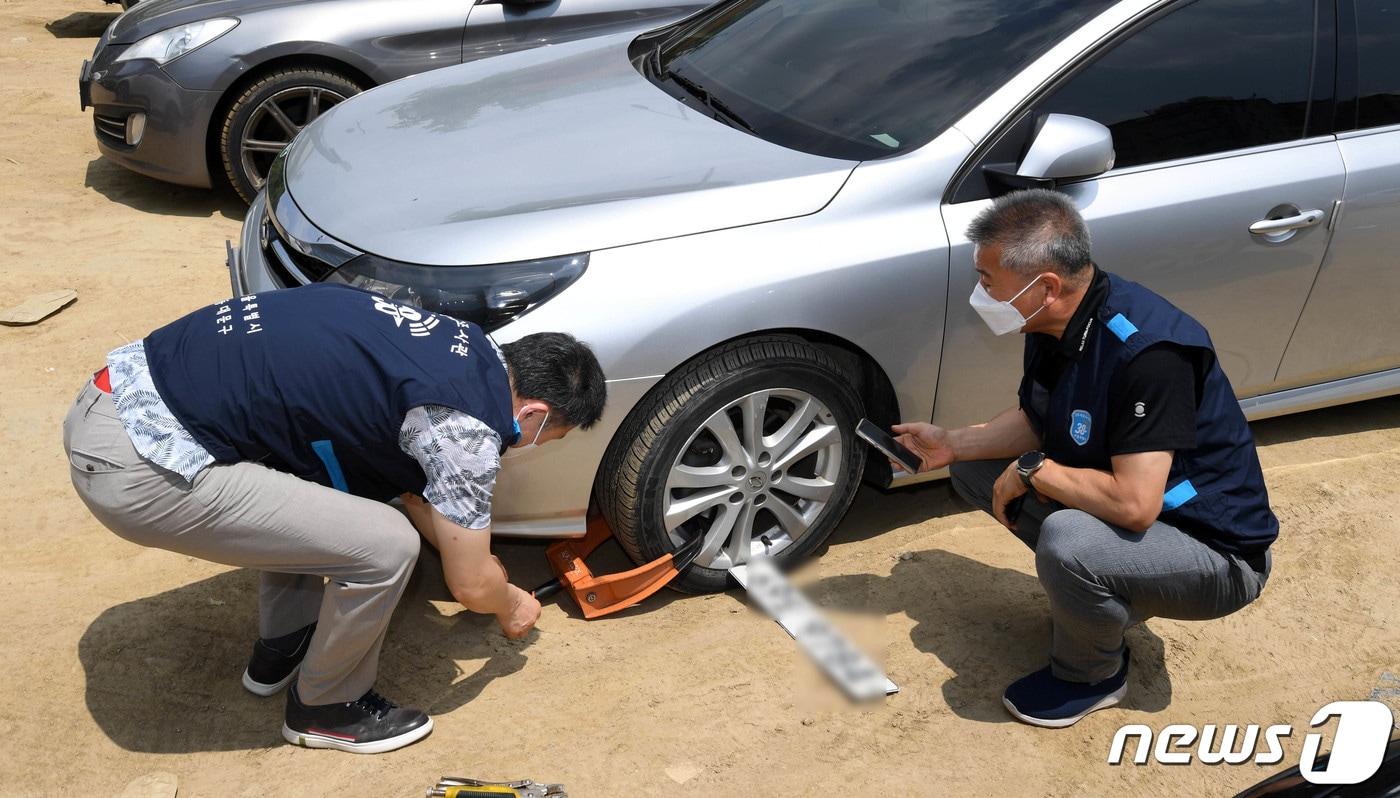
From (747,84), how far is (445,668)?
1980 millimetres

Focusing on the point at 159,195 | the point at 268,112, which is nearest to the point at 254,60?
the point at 268,112

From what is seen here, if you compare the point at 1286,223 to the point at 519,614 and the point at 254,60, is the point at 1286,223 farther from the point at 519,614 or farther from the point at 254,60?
the point at 254,60

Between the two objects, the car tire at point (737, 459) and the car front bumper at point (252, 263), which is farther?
the car front bumper at point (252, 263)

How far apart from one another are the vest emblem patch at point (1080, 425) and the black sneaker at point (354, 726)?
67.6 inches

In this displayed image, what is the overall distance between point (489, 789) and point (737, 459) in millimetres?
1095

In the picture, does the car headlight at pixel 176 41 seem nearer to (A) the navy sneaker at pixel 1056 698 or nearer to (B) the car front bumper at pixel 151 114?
(B) the car front bumper at pixel 151 114

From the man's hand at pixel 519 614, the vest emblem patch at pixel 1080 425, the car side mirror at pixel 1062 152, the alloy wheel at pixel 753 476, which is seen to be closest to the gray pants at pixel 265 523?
the man's hand at pixel 519 614

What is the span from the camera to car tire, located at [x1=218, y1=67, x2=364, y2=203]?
5.79 metres

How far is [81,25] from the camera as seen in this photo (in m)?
9.76

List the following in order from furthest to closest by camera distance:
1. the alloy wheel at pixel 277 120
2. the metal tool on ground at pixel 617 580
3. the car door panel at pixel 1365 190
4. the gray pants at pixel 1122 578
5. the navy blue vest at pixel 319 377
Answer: the alloy wheel at pixel 277 120 → the car door panel at pixel 1365 190 → the metal tool on ground at pixel 617 580 → the gray pants at pixel 1122 578 → the navy blue vest at pixel 319 377

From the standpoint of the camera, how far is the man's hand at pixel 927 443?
326 cm

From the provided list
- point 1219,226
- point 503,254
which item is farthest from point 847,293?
point 1219,226

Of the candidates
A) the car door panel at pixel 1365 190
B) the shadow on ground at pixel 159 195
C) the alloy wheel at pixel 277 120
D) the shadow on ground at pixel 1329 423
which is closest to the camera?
the car door panel at pixel 1365 190

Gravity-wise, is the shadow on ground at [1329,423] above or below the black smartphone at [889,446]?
below
